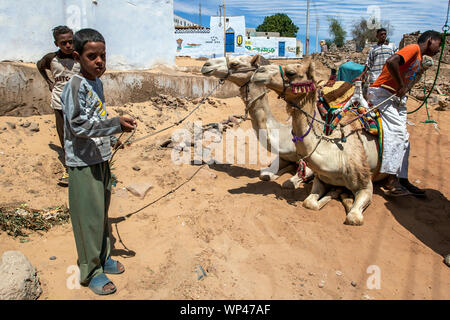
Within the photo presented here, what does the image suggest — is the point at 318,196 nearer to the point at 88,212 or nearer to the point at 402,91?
the point at 402,91

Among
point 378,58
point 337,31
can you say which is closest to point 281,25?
point 337,31

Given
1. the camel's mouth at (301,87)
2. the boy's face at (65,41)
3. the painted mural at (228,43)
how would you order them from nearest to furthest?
the camel's mouth at (301,87)
the boy's face at (65,41)
the painted mural at (228,43)

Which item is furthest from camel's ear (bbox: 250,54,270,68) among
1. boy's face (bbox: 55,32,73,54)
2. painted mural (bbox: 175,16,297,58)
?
painted mural (bbox: 175,16,297,58)

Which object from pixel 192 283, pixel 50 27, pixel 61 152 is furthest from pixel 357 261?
pixel 50 27

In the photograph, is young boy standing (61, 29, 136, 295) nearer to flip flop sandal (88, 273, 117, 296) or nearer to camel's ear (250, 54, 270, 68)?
flip flop sandal (88, 273, 117, 296)

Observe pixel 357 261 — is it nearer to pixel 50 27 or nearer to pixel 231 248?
pixel 231 248

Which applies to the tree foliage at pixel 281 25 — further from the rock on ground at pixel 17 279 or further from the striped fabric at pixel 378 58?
the rock on ground at pixel 17 279

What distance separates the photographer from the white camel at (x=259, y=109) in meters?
5.11

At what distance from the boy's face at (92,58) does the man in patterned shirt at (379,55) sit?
6236mm

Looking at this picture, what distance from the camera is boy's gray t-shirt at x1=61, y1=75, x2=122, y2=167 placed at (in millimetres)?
2436

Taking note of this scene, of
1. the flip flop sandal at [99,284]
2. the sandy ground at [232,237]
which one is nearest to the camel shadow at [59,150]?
the sandy ground at [232,237]

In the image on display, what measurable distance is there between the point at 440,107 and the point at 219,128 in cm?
748

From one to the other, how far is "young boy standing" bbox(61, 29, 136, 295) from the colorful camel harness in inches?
85.9

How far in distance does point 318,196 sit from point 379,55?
4.14 meters
